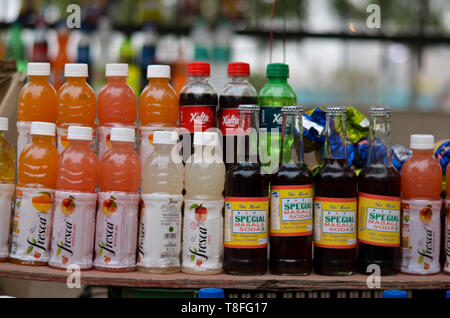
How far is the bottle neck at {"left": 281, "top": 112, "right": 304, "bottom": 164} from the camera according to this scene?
1655 mm

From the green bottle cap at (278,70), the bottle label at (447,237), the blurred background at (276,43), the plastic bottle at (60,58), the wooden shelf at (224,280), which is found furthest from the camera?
the blurred background at (276,43)

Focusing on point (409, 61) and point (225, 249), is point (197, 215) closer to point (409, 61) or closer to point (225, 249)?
point (225, 249)

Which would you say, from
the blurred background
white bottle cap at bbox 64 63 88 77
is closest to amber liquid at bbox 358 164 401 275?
white bottle cap at bbox 64 63 88 77

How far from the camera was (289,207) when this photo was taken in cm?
160

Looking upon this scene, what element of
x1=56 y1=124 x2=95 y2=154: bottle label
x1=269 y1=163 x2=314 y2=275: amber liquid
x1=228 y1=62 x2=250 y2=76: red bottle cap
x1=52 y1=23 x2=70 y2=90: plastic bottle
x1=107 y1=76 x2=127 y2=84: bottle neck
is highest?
x1=52 y1=23 x2=70 y2=90: plastic bottle

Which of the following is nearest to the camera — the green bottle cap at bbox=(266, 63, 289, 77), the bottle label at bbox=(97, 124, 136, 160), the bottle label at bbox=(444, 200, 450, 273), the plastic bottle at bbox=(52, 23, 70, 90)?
the bottle label at bbox=(444, 200, 450, 273)

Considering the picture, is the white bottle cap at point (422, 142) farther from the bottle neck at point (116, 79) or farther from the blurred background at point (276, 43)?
the blurred background at point (276, 43)

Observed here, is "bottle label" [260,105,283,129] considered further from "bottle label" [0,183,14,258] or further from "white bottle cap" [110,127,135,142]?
"bottle label" [0,183,14,258]

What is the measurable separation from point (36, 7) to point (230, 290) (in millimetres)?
2819

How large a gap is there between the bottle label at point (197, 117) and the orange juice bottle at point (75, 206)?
0.29 meters

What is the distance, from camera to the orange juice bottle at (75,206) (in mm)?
1601

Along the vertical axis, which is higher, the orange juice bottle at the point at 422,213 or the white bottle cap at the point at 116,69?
the white bottle cap at the point at 116,69

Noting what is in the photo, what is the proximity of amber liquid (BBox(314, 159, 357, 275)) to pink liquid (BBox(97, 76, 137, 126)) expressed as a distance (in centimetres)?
62

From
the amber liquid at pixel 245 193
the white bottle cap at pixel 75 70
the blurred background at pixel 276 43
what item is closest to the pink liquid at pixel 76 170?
the white bottle cap at pixel 75 70
